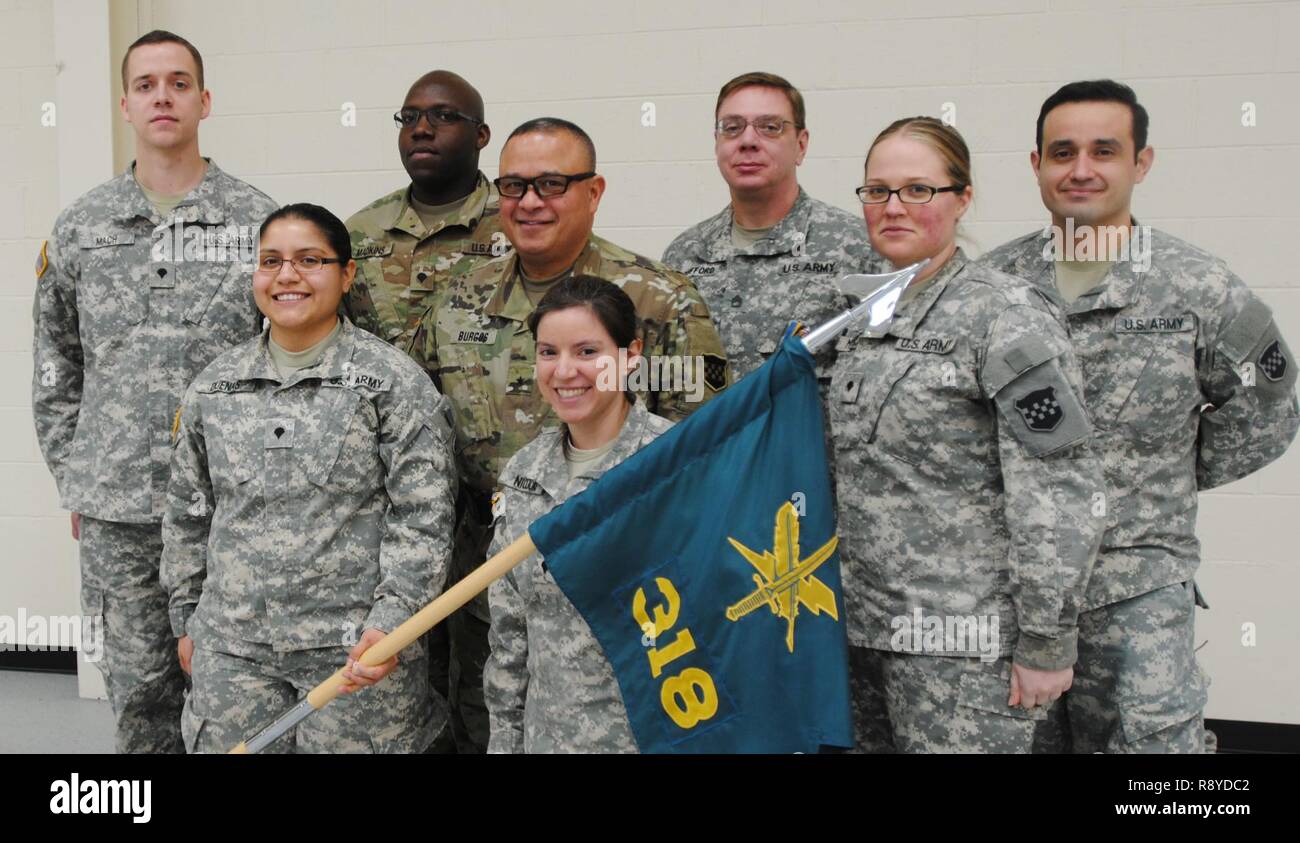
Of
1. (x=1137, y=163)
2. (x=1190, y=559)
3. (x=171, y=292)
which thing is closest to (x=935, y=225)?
(x=1137, y=163)

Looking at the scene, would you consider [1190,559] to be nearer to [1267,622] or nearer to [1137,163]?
[1137,163]

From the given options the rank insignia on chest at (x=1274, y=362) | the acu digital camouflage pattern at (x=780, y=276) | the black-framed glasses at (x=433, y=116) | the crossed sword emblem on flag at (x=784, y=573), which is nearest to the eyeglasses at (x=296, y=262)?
the black-framed glasses at (x=433, y=116)

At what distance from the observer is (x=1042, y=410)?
7.00 ft

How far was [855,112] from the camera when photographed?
399cm

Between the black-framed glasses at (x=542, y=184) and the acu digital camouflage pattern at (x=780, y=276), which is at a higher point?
the black-framed glasses at (x=542, y=184)

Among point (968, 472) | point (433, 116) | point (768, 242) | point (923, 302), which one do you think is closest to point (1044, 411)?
point (968, 472)

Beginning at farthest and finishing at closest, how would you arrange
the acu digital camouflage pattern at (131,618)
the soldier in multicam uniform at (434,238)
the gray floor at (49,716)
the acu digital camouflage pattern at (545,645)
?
the gray floor at (49,716)
the acu digital camouflage pattern at (131,618)
the soldier in multicam uniform at (434,238)
the acu digital camouflage pattern at (545,645)

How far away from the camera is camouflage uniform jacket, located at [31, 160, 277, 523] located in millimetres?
2963

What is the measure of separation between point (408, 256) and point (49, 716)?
2.35 meters

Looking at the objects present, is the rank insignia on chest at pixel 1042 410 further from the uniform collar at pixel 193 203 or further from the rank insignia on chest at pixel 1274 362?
the uniform collar at pixel 193 203

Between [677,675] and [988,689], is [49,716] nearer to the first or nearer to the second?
[677,675]

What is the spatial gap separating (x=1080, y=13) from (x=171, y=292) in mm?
2826

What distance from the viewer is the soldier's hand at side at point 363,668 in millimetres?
2293

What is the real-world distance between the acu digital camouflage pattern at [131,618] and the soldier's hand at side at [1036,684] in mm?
2064
